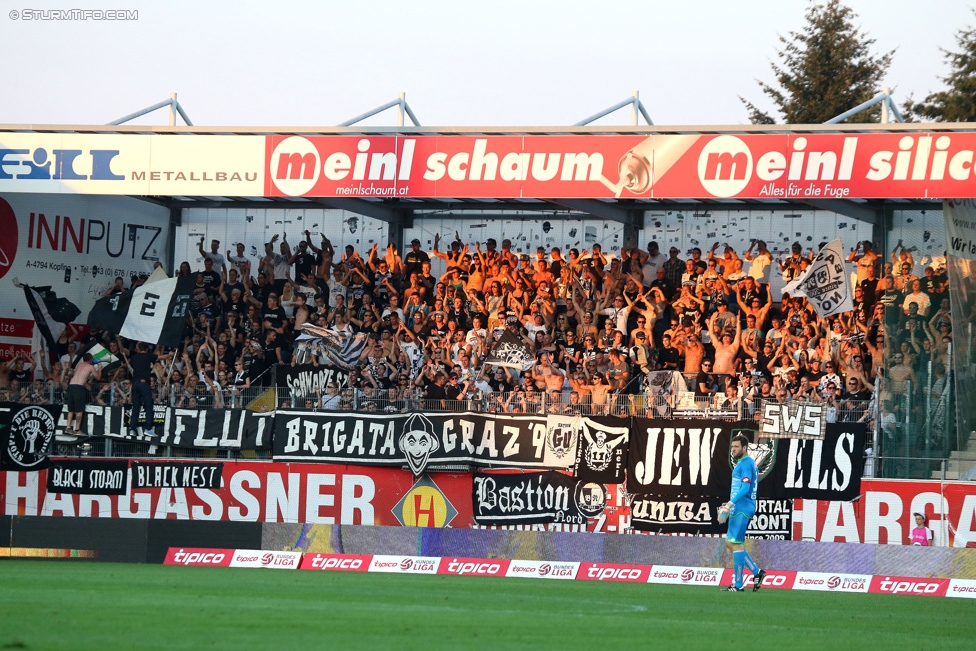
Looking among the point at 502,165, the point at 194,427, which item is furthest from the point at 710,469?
the point at 194,427

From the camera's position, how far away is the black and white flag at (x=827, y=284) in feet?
82.2

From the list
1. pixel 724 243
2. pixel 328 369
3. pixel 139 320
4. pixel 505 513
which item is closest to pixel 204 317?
pixel 139 320

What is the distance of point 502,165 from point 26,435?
994cm

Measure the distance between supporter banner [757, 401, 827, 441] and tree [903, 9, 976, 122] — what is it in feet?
114

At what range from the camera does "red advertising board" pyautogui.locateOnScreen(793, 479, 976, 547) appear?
21188 mm

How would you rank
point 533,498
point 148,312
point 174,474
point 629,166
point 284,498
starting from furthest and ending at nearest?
point 148,312, point 629,166, point 174,474, point 284,498, point 533,498

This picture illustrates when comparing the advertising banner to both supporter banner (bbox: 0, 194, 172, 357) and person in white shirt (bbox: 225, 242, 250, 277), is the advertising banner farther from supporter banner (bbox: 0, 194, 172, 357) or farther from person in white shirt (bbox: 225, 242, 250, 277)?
person in white shirt (bbox: 225, 242, 250, 277)

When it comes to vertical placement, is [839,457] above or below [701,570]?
above

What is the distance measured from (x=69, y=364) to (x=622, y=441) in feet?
38.8

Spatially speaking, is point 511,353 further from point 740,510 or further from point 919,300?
point 740,510

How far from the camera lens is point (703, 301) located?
26.4m

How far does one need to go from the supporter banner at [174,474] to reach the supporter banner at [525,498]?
4.95 meters

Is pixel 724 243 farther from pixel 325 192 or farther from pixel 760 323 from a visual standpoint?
pixel 325 192

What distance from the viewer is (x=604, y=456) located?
2256 cm
